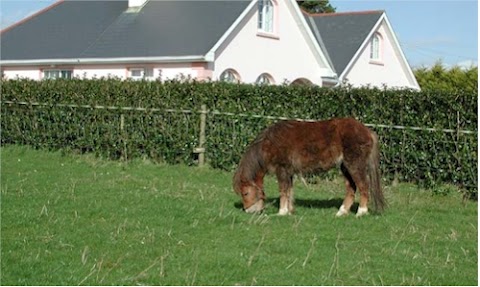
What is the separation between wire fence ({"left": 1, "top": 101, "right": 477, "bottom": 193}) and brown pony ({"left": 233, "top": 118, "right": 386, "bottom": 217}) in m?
3.45

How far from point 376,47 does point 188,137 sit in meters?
21.0

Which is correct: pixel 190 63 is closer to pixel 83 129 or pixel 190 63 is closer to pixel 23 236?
pixel 83 129

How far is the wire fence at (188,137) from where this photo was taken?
534 inches

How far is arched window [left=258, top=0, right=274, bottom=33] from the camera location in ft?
95.5

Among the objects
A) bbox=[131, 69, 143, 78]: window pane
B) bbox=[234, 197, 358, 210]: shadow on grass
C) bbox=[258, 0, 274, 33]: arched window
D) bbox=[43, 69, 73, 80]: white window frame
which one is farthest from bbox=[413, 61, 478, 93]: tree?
bbox=[234, 197, 358, 210]: shadow on grass

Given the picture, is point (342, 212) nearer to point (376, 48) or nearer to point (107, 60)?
point (107, 60)

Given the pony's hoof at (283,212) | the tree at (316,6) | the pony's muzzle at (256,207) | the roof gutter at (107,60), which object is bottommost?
the pony's hoof at (283,212)

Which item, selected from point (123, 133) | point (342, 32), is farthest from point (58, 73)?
point (123, 133)

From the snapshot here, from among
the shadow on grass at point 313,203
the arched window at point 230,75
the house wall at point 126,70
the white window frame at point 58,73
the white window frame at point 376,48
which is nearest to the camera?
the shadow on grass at point 313,203

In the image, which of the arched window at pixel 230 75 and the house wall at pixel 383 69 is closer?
the arched window at pixel 230 75

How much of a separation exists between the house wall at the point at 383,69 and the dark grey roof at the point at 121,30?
25.9 ft

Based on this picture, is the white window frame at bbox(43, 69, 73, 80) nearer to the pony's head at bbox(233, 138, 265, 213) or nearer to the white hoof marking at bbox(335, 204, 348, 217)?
the pony's head at bbox(233, 138, 265, 213)

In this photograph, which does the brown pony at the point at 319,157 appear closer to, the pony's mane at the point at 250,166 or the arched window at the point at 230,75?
the pony's mane at the point at 250,166

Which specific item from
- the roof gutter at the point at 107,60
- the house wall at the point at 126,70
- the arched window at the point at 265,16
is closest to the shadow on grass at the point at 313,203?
the house wall at the point at 126,70
